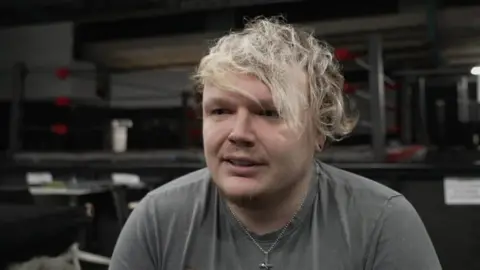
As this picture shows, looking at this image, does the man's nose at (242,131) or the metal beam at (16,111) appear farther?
the metal beam at (16,111)

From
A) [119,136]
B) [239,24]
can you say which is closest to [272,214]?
[239,24]

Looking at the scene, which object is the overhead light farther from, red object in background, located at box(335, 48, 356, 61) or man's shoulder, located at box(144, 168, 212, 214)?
man's shoulder, located at box(144, 168, 212, 214)

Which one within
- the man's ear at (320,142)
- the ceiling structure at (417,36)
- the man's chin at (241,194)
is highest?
the ceiling structure at (417,36)

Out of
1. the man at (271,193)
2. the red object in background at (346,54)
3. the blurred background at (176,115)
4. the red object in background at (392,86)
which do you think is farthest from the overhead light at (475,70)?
the man at (271,193)

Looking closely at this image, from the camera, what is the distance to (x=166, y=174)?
2184 mm

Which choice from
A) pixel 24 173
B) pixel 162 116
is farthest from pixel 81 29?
pixel 24 173

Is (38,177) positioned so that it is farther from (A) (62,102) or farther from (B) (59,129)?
(A) (62,102)

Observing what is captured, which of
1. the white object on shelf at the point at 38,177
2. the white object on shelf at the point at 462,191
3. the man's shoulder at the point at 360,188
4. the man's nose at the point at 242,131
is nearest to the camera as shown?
the man's nose at the point at 242,131

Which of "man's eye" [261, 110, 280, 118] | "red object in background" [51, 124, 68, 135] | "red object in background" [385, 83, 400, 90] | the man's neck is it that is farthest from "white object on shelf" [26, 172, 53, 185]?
"man's eye" [261, 110, 280, 118]

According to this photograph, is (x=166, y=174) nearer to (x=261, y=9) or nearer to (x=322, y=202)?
(x=261, y=9)

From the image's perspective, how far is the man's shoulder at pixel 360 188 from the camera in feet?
2.52

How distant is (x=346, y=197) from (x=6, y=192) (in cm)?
186

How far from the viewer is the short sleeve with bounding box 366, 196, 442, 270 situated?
0.71 m

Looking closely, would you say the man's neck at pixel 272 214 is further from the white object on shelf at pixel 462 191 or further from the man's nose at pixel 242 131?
the white object on shelf at pixel 462 191
